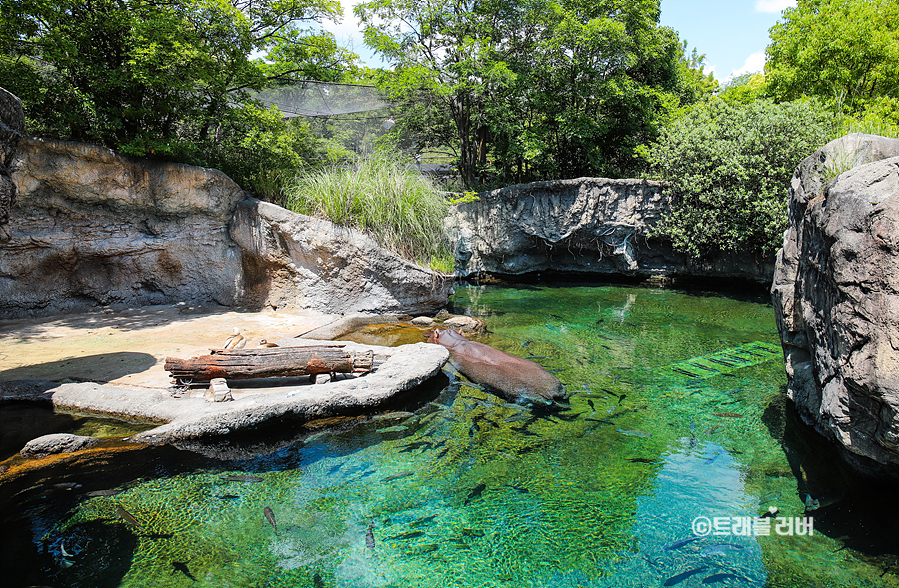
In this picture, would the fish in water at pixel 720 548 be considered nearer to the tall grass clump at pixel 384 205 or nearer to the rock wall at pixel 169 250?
the rock wall at pixel 169 250

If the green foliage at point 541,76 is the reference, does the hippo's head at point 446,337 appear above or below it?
below

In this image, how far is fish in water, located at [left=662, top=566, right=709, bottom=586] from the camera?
9.67 ft

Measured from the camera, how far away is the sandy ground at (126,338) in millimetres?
5395

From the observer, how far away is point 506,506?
3.69 meters

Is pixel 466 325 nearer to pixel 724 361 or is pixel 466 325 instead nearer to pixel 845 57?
pixel 724 361

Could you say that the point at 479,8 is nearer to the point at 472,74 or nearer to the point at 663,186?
the point at 472,74

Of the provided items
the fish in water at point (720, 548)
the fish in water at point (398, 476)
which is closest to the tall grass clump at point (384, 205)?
the fish in water at point (398, 476)

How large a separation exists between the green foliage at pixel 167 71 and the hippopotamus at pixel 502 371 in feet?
16.6

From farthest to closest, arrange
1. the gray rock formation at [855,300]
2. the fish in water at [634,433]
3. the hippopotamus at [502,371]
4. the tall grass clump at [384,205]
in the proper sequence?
the tall grass clump at [384,205] → the hippopotamus at [502,371] → the fish in water at [634,433] → the gray rock formation at [855,300]

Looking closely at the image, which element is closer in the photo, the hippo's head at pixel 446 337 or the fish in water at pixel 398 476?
the fish in water at pixel 398 476

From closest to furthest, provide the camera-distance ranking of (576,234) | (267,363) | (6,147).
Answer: (6,147) → (267,363) → (576,234)

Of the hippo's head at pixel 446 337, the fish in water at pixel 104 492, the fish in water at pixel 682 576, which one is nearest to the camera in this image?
the fish in water at pixel 682 576

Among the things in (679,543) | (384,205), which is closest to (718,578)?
(679,543)

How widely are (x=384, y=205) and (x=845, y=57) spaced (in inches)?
511
